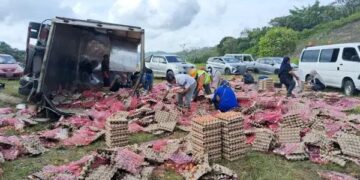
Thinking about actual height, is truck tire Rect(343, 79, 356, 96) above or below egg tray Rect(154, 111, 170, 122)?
above

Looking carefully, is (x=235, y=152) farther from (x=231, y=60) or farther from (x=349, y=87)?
(x=231, y=60)

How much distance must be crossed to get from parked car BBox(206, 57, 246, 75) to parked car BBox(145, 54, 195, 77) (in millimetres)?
3607

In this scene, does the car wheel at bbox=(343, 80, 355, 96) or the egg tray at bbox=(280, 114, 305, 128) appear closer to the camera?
the egg tray at bbox=(280, 114, 305, 128)

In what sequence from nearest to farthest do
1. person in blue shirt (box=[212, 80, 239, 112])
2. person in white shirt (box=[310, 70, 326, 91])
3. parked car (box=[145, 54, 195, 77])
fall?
person in blue shirt (box=[212, 80, 239, 112])
person in white shirt (box=[310, 70, 326, 91])
parked car (box=[145, 54, 195, 77])

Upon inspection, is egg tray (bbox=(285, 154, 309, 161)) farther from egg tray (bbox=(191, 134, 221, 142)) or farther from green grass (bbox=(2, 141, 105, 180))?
green grass (bbox=(2, 141, 105, 180))

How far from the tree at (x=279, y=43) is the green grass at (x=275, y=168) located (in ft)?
117

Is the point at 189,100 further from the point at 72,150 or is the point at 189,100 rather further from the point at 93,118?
the point at 72,150

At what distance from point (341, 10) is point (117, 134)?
54530 millimetres

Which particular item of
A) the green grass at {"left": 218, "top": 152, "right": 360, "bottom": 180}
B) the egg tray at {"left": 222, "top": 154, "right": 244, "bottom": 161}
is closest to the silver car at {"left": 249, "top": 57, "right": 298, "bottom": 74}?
the green grass at {"left": 218, "top": 152, "right": 360, "bottom": 180}

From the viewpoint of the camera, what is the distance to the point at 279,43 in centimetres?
4112

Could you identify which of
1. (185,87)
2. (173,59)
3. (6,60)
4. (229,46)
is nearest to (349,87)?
(185,87)

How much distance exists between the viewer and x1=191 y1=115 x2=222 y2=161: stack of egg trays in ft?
20.8

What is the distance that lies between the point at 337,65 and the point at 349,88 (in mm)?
1023

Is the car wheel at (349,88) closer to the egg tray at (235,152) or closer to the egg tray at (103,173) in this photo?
the egg tray at (235,152)
